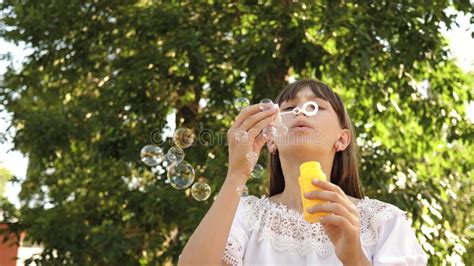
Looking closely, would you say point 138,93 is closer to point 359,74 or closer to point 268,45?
point 268,45

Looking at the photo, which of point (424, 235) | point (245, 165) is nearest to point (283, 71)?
point (424, 235)

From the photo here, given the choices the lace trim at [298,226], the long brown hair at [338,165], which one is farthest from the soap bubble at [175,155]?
the lace trim at [298,226]

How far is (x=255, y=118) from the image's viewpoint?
171 cm

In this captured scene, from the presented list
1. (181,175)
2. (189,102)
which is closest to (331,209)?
(181,175)

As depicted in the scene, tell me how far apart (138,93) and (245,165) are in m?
3.50

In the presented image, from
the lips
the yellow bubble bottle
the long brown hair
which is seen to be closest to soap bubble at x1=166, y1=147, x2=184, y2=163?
the long brown hair

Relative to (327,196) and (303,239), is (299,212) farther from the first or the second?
(327,196)

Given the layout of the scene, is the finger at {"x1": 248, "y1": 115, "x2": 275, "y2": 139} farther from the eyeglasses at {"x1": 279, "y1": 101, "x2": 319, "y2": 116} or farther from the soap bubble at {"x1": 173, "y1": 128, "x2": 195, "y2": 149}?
the soap bubble at {"x1": 173, "y1": 128, "x2": 195, "y2": 149}

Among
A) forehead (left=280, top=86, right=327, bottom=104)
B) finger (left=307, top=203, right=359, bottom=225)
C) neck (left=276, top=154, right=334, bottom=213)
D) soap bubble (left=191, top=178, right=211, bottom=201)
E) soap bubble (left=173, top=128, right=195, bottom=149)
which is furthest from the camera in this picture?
soap bubble (left=173, top=128, right=195, bottom=149)

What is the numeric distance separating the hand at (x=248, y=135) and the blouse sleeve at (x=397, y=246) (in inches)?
15.4

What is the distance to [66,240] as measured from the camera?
504 centimetres

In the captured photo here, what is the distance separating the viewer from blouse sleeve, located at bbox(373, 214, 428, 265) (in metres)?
1.70

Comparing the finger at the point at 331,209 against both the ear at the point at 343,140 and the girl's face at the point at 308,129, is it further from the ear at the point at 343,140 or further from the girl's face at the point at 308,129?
the ear at the point at 343,140

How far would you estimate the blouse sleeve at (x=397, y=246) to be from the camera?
5.59 ft
